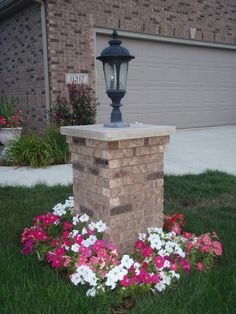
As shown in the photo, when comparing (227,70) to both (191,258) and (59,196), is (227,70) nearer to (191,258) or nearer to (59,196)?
(59,196)

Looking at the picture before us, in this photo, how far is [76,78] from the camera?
9.12 metres

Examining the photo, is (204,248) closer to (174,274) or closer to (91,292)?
(174,274)

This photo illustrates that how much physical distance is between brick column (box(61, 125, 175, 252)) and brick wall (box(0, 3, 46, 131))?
6149mm

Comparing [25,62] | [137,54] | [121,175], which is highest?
[137,54]

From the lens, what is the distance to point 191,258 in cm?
301

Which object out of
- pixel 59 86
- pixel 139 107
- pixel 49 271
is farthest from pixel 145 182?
pixel 139 107

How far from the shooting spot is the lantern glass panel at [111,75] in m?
3.06

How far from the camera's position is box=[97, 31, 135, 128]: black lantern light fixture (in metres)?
3.00

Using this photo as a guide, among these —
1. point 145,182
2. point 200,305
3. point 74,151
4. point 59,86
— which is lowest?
point 200,305

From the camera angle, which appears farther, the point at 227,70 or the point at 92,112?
the point at 227,70

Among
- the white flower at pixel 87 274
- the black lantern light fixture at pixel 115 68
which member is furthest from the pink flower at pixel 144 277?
the black lantern light fixture at pixel 115 68

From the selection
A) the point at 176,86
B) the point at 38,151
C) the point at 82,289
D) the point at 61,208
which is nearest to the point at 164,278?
the point at 82,289

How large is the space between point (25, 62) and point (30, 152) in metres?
3.51

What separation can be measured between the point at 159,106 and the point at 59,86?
143 inches
